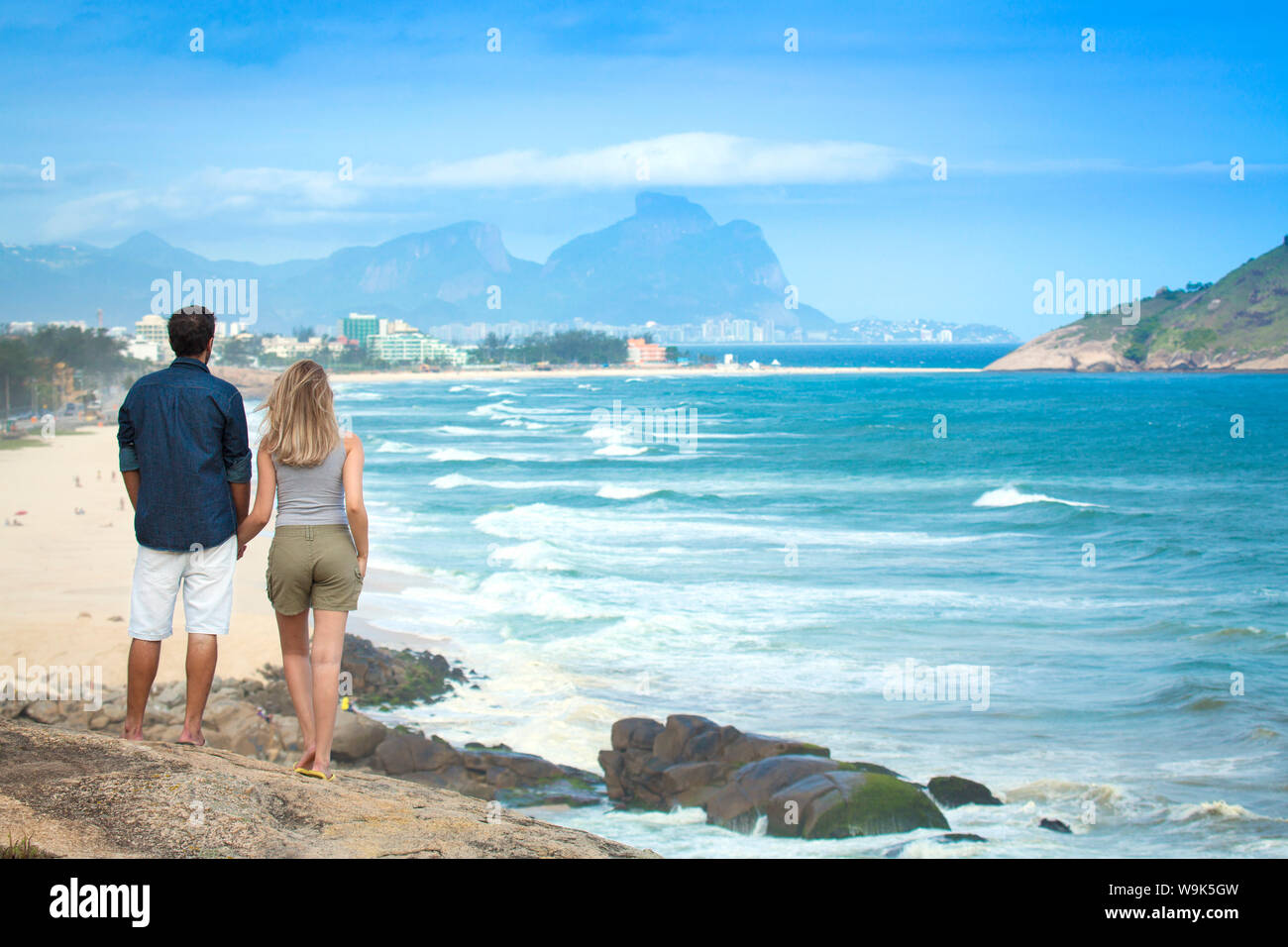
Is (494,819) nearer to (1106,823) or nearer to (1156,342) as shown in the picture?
(1106,823)

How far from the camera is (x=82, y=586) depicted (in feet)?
61.6

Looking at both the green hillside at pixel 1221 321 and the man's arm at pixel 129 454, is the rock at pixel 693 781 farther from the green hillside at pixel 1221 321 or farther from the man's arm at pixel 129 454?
the green hillside at pixel 1221 321

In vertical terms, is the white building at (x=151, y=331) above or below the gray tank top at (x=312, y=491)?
above

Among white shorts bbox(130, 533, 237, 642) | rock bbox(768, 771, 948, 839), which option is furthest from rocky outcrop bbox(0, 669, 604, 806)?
white shorts bbox(130, 533, 237, 642)

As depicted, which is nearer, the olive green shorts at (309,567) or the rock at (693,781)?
the olive green shorts at (309,567)

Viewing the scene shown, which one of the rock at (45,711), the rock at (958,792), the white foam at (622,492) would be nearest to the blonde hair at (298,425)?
the rock at (45,711)

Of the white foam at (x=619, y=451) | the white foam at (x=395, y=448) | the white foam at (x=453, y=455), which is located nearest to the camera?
the white foam at (x=453, y=455)

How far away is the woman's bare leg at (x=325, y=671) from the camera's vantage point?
4.85 metres

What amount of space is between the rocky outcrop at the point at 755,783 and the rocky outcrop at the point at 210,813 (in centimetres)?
579

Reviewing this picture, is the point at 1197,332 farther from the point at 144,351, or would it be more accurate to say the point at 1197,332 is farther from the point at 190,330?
the point at 190,330

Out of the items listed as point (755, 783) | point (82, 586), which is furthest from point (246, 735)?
point (82, 586)

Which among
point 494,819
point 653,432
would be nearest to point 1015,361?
point 653,432

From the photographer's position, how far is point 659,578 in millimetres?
22312
